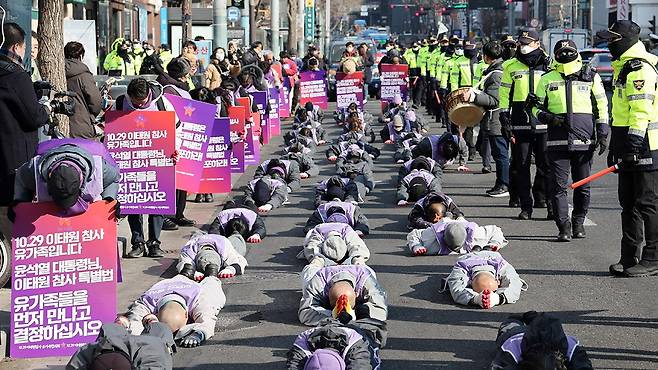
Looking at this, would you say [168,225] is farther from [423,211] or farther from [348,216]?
[423,211]

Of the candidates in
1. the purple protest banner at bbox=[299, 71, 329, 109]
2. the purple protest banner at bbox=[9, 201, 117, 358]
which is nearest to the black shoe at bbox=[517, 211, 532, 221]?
the purple protest banner at bbox=[9, 201, 117, 358]

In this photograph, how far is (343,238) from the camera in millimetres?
12664

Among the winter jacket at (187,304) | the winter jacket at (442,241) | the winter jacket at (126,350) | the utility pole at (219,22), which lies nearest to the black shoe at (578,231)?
the winter jacket at (442,241)

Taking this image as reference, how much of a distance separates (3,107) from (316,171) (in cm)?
1134

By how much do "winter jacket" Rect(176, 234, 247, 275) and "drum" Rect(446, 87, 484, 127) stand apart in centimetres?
460

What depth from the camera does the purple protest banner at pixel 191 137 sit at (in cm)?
1404

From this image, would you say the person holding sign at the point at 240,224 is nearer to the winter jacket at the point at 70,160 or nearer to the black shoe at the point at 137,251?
the black shoe at the point at 137,251

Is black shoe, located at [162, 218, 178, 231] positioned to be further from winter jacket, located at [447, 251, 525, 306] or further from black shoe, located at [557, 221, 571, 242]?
winter jacket, located at [447, 251, 525, 306]

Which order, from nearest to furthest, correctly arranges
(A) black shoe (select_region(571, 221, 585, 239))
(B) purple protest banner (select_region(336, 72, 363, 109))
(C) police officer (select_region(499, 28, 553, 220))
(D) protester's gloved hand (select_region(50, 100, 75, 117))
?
(D) protester's gloved hand (select_region(50, 100, 75, 117)) < (A) black shoe (select_region(571, 221, 585, 239)) < (C) police officer (select_region(499, 28, 553, 220)) < (B) purple protest banner (select_region(336, 72, 363, 109))

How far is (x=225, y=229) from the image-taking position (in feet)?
46.0

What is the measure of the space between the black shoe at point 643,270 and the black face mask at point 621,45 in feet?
6.51

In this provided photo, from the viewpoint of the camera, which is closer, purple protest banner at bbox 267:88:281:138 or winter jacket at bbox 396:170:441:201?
winter jacket at bbox 396:170:441:201

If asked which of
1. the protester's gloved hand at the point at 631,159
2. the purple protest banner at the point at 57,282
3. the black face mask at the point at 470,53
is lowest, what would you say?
the purple protest banner at the point at 57,282

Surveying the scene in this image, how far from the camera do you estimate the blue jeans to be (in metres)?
17.7
